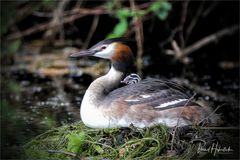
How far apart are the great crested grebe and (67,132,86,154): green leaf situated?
0.56 meters

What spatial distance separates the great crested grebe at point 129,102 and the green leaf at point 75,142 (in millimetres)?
560

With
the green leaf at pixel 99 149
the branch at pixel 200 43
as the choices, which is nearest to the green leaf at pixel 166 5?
the branch at pixel 200 43

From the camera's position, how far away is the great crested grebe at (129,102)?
7195mm

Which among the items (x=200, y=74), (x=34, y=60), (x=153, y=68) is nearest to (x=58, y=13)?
(x=34, y=60)

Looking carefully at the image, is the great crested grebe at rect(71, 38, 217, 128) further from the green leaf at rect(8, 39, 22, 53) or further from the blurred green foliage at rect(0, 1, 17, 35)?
the blurred green foliage at rect(0, 1, 17, 35)

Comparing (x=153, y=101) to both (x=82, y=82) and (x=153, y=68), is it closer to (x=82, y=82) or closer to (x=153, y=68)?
(x=82, y=82)

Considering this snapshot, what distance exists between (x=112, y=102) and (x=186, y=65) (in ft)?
20.6

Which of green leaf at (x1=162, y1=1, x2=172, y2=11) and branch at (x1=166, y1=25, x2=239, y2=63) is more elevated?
green leaf at (x1=162, y1=1, x2=172, y2=11)

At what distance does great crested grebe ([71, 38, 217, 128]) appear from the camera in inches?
283

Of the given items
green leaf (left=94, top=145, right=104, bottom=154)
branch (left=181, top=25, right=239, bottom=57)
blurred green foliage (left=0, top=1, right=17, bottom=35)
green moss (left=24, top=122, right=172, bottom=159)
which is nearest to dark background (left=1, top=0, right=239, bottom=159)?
blurred green foliage (left=0, top=1, right=17, bottom=35)

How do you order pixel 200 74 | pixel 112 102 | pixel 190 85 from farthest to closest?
1. pixel 200 74
2. pixel 190 85
3. pixel 112 102

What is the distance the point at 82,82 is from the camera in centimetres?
1173

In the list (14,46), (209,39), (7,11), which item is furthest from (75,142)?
(7,11)

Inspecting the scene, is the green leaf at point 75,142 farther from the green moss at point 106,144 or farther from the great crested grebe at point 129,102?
the great crested grebe at point 129,102
